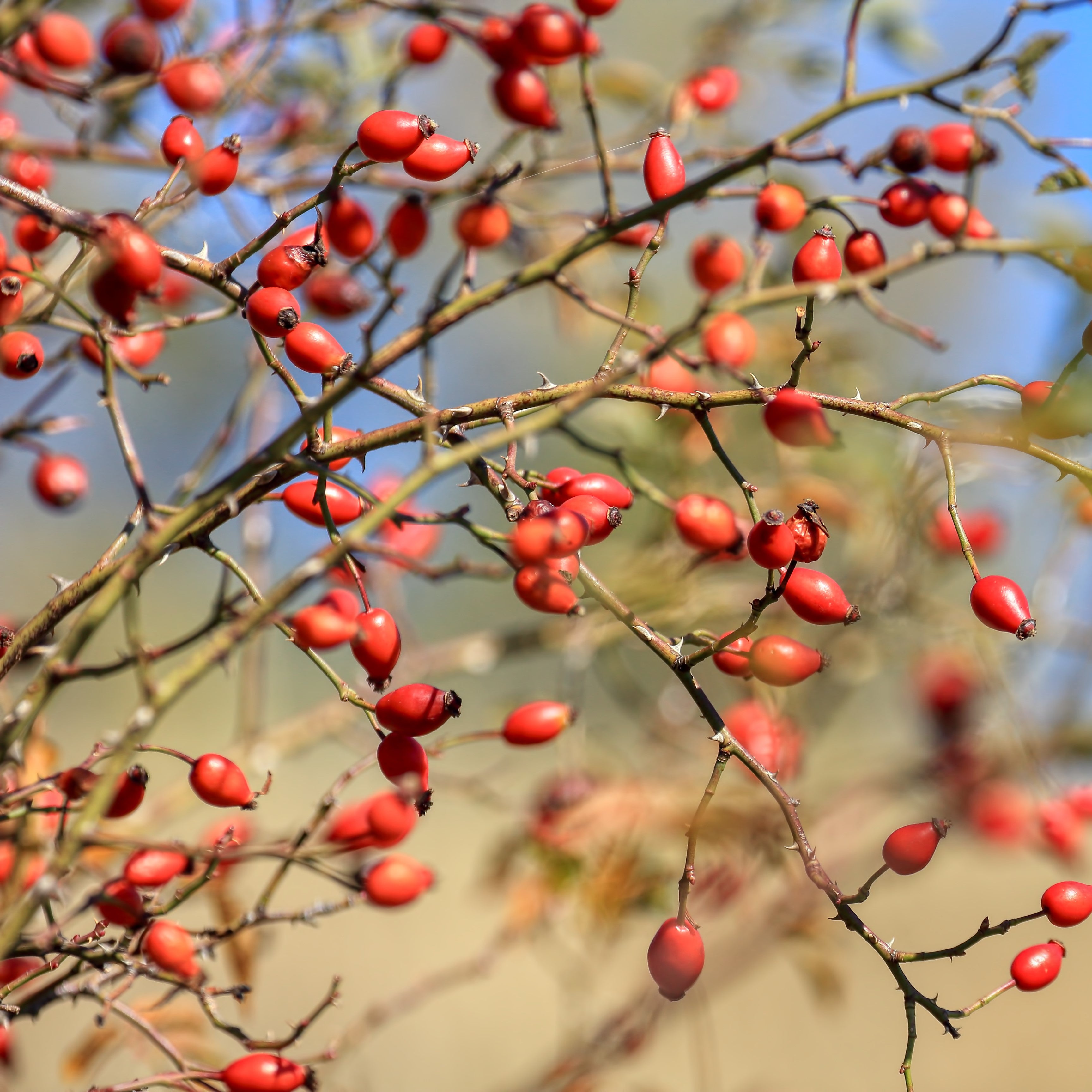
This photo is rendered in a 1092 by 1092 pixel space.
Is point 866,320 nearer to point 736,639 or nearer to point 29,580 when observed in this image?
point 736,639

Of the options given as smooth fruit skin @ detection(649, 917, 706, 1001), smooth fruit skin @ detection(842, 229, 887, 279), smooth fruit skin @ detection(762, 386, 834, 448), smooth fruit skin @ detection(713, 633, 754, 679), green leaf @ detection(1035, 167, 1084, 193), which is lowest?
smooth fruit skin @ detection(649, 917, 706, 1001)

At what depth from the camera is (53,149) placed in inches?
56.8

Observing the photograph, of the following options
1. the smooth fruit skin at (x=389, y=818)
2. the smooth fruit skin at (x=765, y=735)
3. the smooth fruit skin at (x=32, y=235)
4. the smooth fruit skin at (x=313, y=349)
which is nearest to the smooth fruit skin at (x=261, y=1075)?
the smooth fruit skin at (x=389, y=818)

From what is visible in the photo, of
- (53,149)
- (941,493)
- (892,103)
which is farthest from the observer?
(941,493)

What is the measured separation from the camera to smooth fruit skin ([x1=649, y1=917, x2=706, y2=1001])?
32.6 inches

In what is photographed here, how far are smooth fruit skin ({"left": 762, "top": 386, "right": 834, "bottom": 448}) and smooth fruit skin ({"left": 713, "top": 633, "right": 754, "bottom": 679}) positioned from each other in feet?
0.63

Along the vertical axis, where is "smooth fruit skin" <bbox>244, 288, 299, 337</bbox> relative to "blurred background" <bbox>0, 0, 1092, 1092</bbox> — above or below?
above

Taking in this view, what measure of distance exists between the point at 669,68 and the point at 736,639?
Answer: 18.7 ft

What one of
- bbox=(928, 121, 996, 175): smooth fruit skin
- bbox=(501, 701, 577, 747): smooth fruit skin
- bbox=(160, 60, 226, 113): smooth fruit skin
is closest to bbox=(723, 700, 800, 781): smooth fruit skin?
bbox=(501, 701, 577, 747): smooth fruit skin

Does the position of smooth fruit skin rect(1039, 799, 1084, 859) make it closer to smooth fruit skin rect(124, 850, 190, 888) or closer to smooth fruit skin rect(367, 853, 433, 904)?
smooth fruit skin rect(367, 853, 433, 904)

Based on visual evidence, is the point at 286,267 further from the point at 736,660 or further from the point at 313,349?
the point at 736,660

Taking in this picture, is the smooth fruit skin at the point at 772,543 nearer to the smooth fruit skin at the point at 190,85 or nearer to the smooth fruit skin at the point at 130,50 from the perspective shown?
the smooth fruit skin at the point at 130,50

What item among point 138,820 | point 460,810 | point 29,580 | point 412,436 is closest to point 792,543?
point 412,436

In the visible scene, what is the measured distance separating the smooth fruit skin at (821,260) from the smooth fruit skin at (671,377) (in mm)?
406
